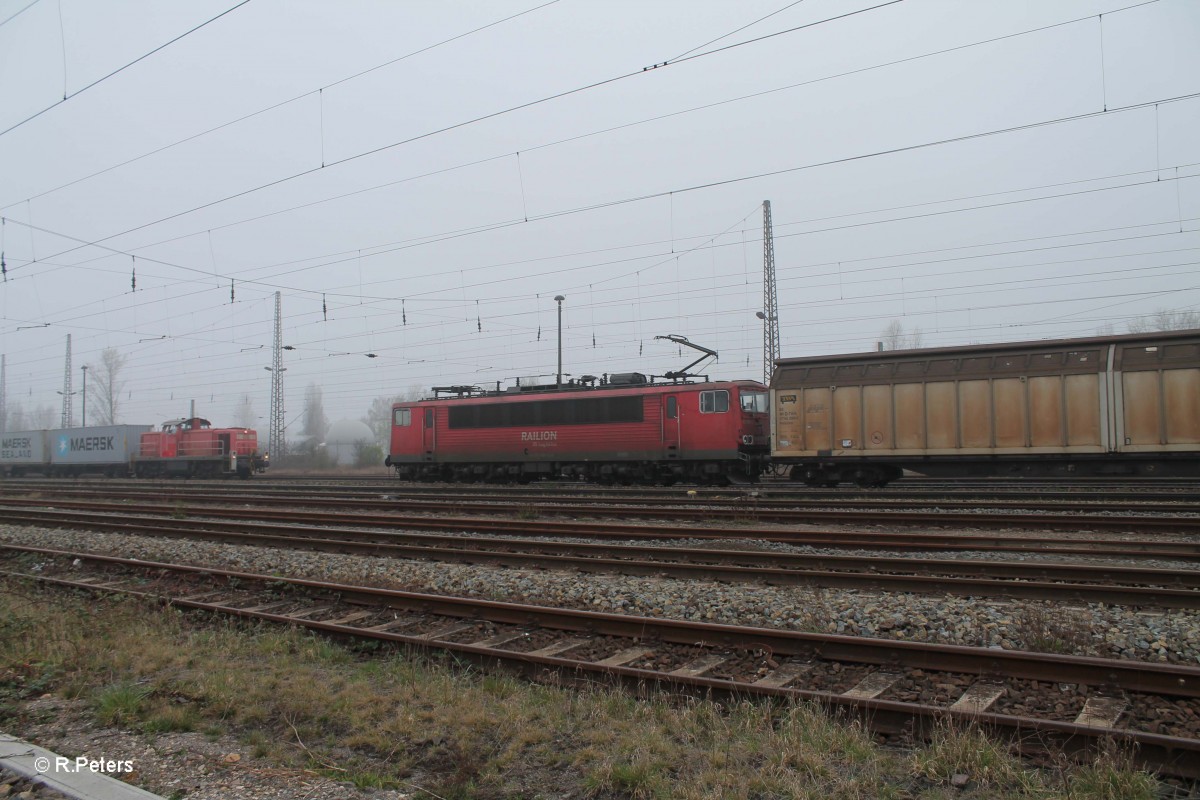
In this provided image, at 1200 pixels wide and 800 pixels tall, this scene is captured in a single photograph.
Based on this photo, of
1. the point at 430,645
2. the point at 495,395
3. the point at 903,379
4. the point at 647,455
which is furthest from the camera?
the point at 495,395

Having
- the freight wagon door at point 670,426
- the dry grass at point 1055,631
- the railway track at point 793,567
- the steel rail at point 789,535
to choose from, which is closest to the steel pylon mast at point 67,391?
the steel rail at point 789,535

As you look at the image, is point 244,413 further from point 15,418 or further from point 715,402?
point 715,402

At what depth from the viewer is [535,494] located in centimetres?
2055

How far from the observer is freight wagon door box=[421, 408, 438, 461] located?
28422 millimetres

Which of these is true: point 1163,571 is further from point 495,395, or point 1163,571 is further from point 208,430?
point 208,430

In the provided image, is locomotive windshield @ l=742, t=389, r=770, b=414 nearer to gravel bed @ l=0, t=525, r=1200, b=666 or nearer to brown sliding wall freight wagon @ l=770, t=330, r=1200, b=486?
brown sliding wall freight wagon @ l=770, t=330, r=1200, b=486

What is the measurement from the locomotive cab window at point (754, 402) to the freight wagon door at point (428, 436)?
12.1 m

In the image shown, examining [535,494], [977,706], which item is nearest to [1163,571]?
[977,706]

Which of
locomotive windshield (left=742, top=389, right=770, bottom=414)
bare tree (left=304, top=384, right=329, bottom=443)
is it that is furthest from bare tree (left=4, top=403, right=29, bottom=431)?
locomotive windshield (left=742, top=389, right=770, bottom=414)

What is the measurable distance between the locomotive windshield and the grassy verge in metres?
16.7

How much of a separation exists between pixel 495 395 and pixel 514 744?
22642 millimetres

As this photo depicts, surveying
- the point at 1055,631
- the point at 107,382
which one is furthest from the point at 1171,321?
the point at 107,382

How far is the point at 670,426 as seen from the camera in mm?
22844

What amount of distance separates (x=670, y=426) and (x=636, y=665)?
54.6 feet
